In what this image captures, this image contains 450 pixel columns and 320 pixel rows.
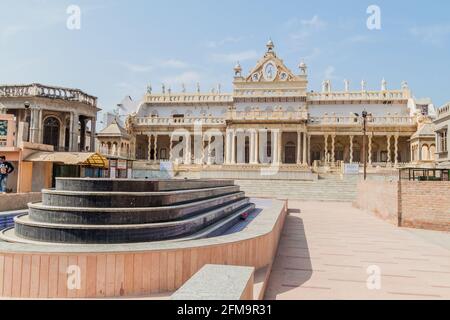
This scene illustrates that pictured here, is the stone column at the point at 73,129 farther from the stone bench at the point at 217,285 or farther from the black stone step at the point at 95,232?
the stone bench at the point at 217,285

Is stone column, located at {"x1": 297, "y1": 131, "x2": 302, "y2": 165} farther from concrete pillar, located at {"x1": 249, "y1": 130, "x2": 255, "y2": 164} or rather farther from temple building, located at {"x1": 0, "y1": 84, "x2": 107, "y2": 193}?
temple building, located at {"x1": 0, "y1": 84, "x2": 107, "y2": 193}

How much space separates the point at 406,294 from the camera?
6.79 metres

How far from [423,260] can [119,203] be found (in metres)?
8.58

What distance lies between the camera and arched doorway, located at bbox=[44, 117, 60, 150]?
33.9 meters

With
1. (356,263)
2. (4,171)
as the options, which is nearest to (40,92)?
(4,171)

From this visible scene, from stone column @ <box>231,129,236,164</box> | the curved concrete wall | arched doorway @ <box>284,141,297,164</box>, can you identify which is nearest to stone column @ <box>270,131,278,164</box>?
arched doorway @ <box>284,141,297,164</box>

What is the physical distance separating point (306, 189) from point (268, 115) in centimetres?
1497

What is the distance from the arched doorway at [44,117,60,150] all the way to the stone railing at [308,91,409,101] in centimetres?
3212

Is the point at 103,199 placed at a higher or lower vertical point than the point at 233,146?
lower

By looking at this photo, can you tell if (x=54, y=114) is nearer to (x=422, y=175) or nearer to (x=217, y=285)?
(x=422, y=175)

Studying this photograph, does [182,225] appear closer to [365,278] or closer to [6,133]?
[365,278]

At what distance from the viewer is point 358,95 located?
4697 cm

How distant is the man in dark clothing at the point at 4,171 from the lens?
18506 mm
